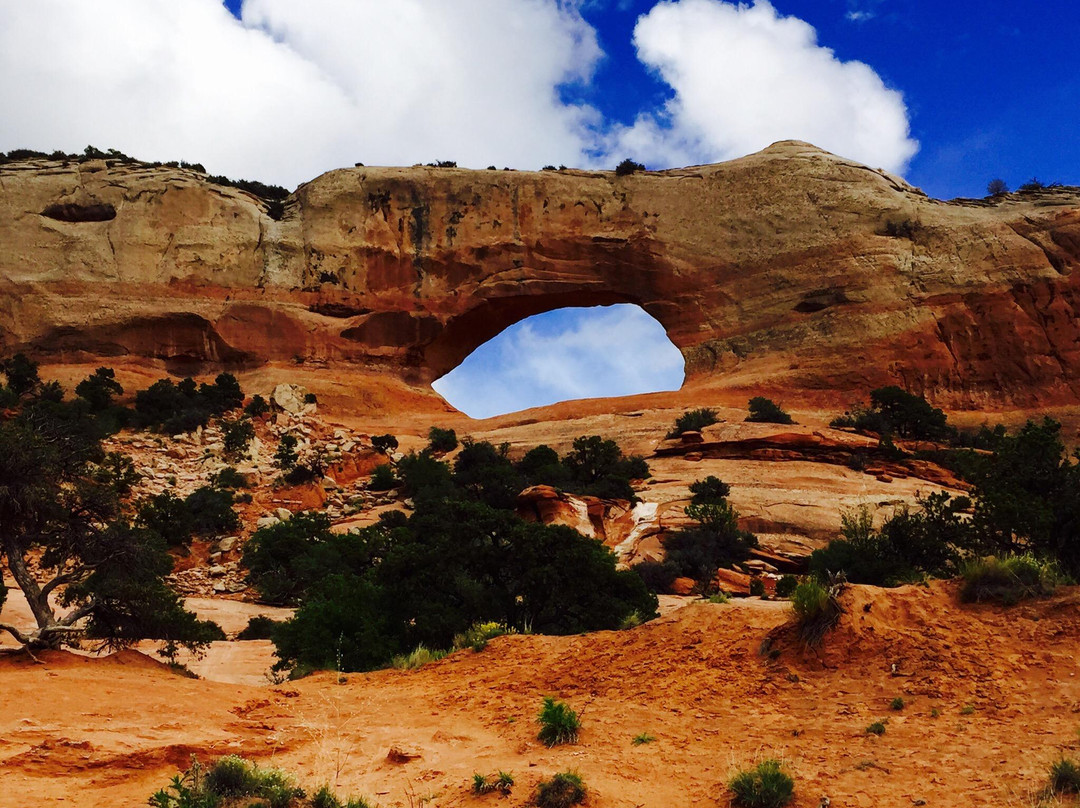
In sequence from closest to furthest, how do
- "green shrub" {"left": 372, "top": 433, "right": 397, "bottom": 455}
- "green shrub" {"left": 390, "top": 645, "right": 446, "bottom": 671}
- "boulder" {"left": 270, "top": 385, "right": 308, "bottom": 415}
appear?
"green shrub" {"left": 390, "top": 645, "right": 446, "bottom": 671}, "green shrub" {"left": 372, "top": 433, "right": 397, "bottom": 455}, "boulder" {"left": 270, "top": 385, "right": 308, "bottom": 415}

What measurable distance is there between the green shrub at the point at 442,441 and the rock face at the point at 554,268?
32.7ft

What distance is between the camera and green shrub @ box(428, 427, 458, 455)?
34906 millimetres

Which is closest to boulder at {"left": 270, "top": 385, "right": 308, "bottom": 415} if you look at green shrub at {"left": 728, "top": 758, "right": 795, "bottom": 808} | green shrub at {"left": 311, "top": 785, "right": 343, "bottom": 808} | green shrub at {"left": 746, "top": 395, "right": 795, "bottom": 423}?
green shrub at {"left": 746, "top": 395, "right": 795, "bottom": 423}

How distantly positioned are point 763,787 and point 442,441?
1161 inches

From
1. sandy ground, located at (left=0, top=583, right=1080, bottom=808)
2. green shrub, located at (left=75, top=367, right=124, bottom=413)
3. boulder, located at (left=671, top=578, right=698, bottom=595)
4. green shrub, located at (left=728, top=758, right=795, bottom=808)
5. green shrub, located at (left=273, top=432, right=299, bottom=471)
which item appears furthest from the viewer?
green shrub, located at (left=75, top=367, right=124, bottom=413)

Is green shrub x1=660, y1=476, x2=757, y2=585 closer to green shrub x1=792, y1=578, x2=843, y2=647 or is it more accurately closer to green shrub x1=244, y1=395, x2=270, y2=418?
green shrub x1=792, y1=578, x2=843, y2=647

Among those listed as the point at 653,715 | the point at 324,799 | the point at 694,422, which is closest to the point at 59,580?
the point at 324,799

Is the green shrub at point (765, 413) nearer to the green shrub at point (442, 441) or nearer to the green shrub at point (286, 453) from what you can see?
the green shrub at point (442, 441)

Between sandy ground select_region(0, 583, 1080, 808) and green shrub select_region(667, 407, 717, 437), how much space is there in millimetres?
21192

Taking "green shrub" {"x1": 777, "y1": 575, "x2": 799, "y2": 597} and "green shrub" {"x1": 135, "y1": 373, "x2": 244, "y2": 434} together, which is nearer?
"green shrub" {"x1": 777, "y1": 575, "x2": 799, "y2": 597}

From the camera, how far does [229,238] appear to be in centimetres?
4572

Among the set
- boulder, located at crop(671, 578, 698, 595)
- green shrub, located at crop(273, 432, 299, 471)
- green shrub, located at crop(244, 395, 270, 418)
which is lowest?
boulder, located at crop(671, 578, 698, 595)

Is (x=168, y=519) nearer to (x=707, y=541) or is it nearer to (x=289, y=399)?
(x=289, y=399)

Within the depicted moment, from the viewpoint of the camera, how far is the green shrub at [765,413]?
32781 mm
